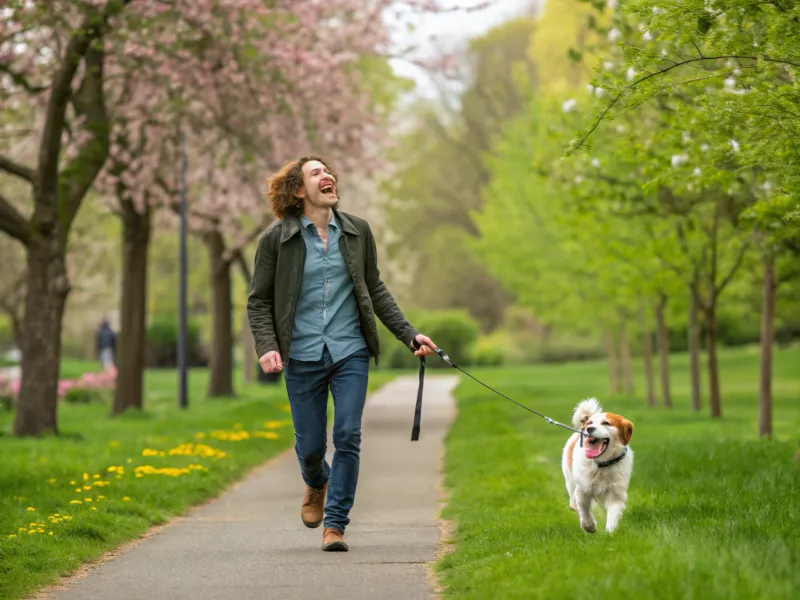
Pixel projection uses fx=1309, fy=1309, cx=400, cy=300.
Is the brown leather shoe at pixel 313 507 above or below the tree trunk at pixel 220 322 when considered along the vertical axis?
below

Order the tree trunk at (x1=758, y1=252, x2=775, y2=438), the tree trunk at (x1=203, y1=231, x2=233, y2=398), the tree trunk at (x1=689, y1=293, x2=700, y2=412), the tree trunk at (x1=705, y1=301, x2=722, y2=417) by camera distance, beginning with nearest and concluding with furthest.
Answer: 1. the tree trunk at (x1=758, y1=252, x2=775, y2=438)
2. the tree trunk at (x1=705, y1=301, x2=722, y2=417)
3. the tree trunk at (x1=689, y1=293, x2=700, y2=412)
4. the tree trunk at (x1=203, y1=231, x2=233, y2=398)

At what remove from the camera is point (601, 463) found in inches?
293

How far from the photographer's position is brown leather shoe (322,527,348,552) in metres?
7.77

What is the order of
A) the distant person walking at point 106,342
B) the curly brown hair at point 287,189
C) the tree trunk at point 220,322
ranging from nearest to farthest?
the curly brown hair at point 287,189 → the tree trunk at point 220,322 → the distant person walking at point 106,342

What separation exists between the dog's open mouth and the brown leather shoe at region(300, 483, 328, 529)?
175 cm

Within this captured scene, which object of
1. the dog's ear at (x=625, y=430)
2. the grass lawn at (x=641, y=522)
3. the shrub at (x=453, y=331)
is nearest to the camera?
the grass lawn at (x=641, y=522)

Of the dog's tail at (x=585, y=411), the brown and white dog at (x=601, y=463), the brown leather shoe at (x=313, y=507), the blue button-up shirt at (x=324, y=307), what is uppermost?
the blue button-up shirt at (x=324, y=307)

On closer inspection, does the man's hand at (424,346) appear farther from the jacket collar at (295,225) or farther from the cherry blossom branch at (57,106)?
the cherry blossom branch at (57,106)

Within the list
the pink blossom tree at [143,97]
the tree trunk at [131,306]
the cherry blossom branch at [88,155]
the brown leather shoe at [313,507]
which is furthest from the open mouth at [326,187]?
the tree trunk at [131,306]

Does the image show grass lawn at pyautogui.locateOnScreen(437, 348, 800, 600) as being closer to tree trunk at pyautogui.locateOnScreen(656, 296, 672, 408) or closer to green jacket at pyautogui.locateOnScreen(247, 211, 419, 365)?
green jacket at pyautogui.locateOnScreen(247, 211, 419, 365)

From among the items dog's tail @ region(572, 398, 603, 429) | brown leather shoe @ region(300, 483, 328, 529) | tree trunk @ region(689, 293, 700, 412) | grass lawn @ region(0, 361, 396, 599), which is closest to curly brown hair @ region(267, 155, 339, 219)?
brown leather shoe @ region(300, 483, 328, 529)

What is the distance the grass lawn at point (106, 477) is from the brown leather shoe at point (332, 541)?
140cm

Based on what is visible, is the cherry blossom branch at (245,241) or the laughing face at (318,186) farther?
the cherry blossom branch at (245,241)

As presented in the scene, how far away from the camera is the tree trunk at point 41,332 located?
52.1 ft
